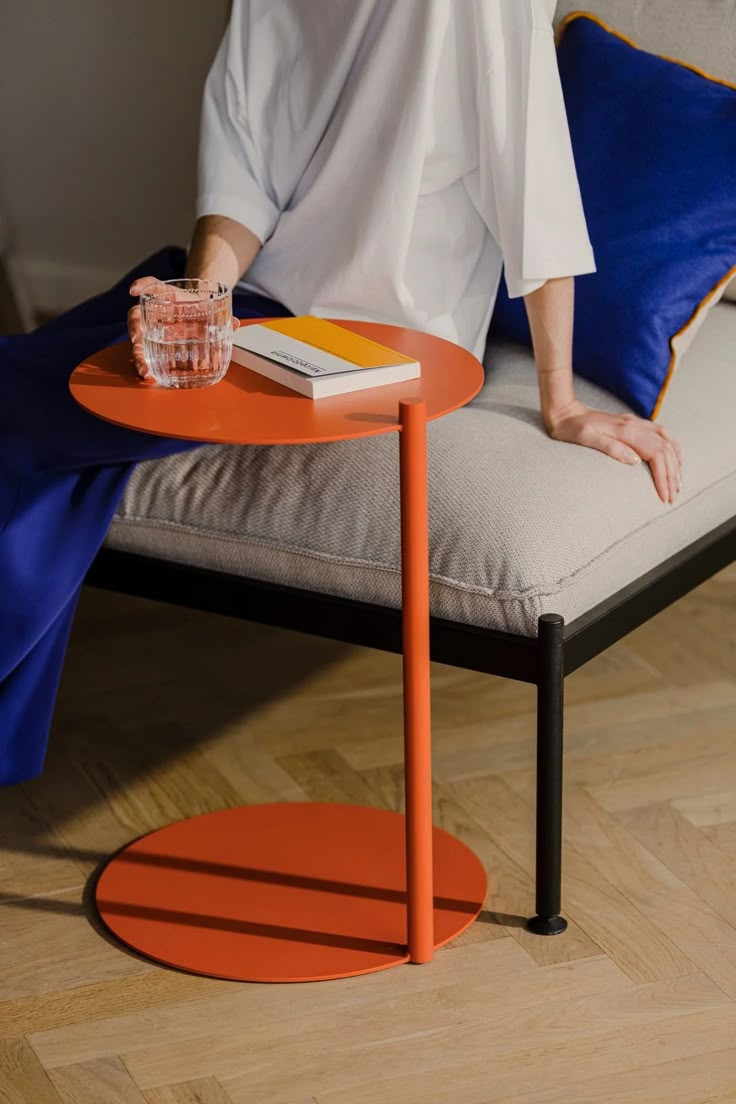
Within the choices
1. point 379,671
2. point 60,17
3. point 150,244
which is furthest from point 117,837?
point 60,17

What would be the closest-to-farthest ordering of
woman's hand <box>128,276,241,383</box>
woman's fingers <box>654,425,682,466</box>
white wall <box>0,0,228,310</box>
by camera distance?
woman's hand <box>128,276,241,383</box> < woman's fingers <box>654,425,682,466</box> < white wall <box>0,0,228,310</box>

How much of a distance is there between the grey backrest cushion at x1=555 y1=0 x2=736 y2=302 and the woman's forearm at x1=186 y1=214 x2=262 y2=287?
1.96 feet

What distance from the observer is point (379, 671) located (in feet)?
6.64

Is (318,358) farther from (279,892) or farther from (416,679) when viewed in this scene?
(279,892)

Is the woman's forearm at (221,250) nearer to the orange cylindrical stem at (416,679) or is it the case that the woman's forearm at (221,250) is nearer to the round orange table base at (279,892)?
the orange cylindrical stem at (416,679)

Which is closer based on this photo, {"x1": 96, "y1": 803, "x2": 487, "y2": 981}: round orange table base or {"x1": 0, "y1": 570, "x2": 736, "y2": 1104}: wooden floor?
{"x1": 0, "y1": 570, "x2": 736, "y2": 1104}: wooden floor

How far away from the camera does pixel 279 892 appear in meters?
1.49

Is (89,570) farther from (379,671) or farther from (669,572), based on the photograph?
(669,572)

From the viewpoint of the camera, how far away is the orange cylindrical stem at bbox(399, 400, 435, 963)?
122 centimetres

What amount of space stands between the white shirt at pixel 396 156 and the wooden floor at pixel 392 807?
1.69 feet

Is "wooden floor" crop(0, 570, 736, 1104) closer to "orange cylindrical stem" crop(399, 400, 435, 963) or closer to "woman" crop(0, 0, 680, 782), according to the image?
"orange cylindrical stem" crop(399, 400, 435, 963)

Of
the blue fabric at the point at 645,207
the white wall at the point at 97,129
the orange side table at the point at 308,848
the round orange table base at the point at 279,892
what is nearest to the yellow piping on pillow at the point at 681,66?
the blue fabric at the point at 645,207

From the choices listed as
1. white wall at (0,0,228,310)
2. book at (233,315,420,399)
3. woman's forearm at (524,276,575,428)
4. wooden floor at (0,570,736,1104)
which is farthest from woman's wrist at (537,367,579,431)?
white wall at (0,0,228,310)

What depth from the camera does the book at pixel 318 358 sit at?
4.13 ft
